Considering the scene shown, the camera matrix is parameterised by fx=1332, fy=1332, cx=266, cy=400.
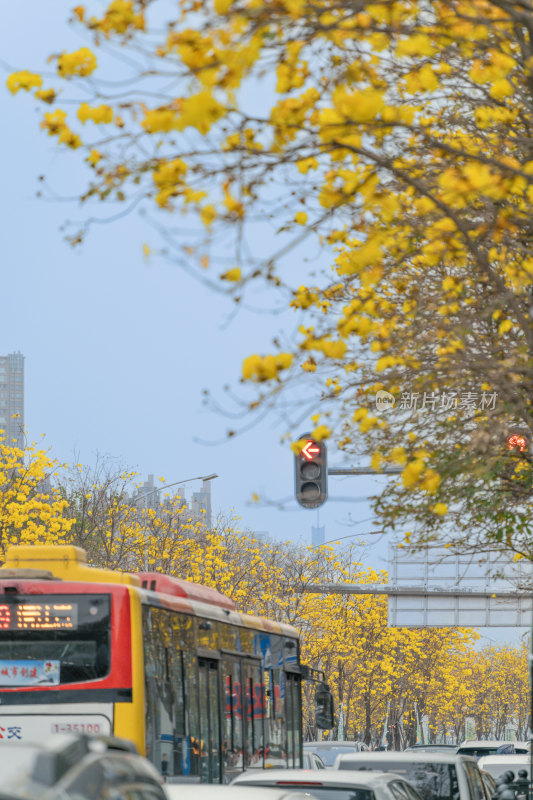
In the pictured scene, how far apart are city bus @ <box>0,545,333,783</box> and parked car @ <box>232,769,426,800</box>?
3788 mm

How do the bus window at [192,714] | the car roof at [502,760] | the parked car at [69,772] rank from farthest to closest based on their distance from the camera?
1. the car roof at [502,760]
2. the bus window at [192,714]
3. the parked car at [69,772]

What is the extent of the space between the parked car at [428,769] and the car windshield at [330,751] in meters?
15.6

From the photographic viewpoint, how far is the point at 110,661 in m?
12.6

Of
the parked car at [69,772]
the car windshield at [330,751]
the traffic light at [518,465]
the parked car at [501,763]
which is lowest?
the car windshield at [330,751]

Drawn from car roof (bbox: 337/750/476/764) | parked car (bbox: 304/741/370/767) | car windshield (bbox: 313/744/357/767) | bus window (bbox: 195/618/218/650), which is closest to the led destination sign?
bus window (bbox: 195/618/218/650)

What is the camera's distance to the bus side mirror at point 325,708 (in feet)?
67.6

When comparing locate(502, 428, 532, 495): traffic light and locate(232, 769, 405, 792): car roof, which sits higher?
locate(502, 428, 532, 495): traffic light

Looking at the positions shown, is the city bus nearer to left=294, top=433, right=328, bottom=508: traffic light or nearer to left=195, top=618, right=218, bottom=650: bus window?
left=195, top=618, right=218, bottom=650: bus window

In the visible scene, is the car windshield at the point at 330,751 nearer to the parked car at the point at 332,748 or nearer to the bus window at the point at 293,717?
the parked car at the point at 332,748

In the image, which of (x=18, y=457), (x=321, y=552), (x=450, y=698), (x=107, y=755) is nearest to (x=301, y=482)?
(x=107, y=755)

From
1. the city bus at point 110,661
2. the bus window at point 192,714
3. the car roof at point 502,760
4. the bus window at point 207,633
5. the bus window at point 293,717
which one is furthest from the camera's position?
the bus window at point 293,717

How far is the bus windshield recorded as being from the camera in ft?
41.7

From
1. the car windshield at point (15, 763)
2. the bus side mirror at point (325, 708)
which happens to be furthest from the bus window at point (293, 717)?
the car windshield at point (15, 763)

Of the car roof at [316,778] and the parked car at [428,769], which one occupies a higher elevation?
the car roof at [316,778]
